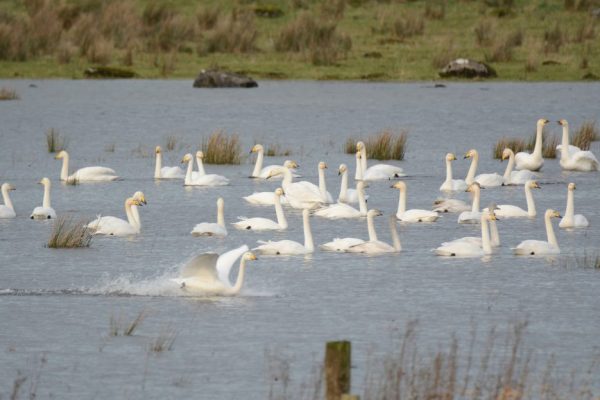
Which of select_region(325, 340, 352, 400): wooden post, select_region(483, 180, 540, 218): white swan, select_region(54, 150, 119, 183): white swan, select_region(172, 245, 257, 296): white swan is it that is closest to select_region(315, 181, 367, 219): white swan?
select_region(483, 180, 540, 218): white swan

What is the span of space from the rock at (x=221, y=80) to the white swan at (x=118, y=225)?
19873mm

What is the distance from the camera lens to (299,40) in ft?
132

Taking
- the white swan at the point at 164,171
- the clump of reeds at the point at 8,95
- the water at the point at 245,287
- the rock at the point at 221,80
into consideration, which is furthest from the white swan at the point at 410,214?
the rock at the point at 221,80

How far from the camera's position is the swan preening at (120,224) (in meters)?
16.4

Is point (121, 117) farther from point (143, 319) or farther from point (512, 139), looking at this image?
point (143, 319)

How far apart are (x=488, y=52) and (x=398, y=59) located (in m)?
2.59

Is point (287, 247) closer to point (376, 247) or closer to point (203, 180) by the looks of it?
point (376, 247)

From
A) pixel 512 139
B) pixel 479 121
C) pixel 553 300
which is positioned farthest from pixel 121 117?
pixel 553 300

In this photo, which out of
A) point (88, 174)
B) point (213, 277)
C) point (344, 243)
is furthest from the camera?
point (88, 174)

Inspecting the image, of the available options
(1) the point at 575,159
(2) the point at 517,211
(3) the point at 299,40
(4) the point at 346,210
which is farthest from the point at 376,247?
(3) the point at 299,40

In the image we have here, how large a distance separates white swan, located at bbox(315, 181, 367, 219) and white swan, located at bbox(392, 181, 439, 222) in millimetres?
492

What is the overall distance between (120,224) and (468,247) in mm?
3985

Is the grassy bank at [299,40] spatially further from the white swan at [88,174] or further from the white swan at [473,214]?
the white swan at [473,214]

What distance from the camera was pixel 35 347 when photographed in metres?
10.8
